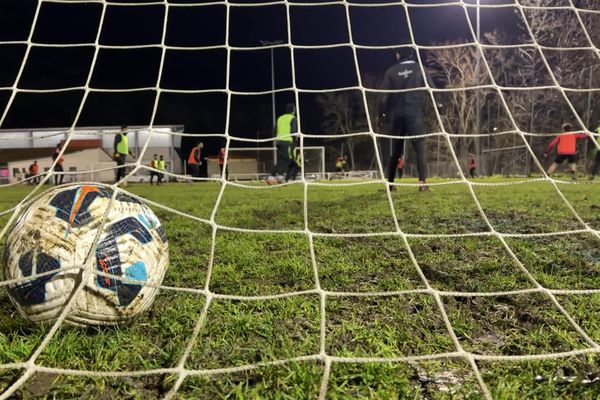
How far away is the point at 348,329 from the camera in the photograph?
55.8 inches

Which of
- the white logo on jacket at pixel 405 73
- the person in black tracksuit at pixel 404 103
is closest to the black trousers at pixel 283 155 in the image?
the person in black tracksuit at pixel 404 103

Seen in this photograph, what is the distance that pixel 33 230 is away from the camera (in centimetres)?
138

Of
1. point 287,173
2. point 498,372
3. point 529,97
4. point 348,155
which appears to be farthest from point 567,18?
point 348,155

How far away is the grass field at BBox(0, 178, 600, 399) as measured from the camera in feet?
3.60

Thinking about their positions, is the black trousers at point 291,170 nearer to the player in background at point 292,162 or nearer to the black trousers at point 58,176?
the player in background at point 292,162

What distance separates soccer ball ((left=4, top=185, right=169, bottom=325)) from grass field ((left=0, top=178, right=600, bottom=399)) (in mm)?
76

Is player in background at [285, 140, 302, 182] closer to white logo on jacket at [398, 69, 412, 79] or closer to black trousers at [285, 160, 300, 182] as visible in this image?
black trousers at [285, 160, 300, 182]

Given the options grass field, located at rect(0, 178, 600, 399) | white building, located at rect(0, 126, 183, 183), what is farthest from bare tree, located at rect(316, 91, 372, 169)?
grass field, located at rect(0, 178, 600, 399)

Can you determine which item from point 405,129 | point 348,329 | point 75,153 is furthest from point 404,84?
point 75,153

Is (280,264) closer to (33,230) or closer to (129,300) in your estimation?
(129,300)

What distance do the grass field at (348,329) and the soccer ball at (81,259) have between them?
0.25ft

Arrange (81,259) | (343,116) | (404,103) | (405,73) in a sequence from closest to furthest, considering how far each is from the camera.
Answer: (81,259), (405,73), (404,103), (343,116)

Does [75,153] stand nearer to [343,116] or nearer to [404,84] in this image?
[343,116]

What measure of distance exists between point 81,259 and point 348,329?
31.0 inches
